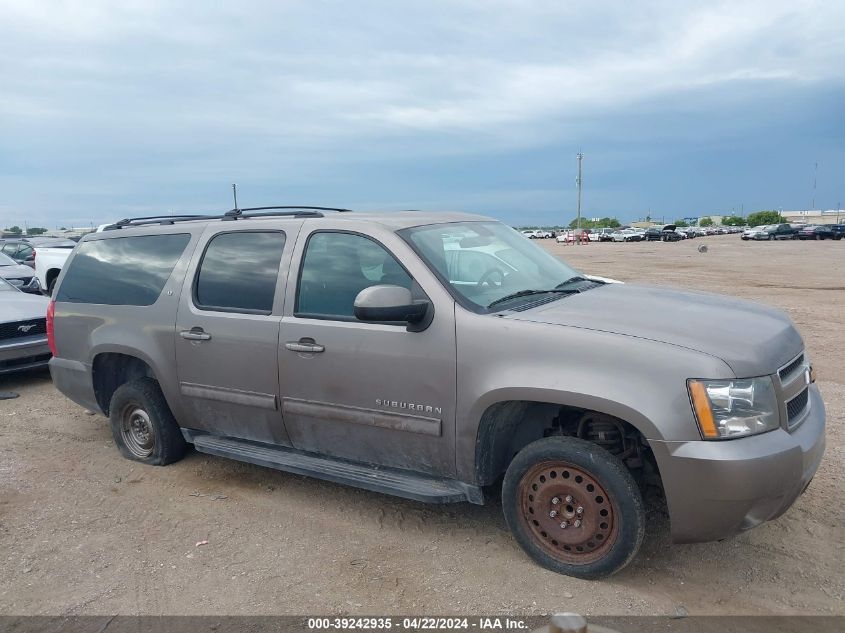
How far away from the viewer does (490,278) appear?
4145mm

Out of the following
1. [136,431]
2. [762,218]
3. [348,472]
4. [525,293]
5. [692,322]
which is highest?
[525,293]

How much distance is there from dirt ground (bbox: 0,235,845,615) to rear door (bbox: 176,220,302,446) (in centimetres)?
54

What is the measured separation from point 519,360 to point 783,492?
4.37ft

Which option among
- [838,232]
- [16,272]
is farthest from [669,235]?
[16,272]

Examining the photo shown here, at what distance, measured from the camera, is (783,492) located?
3.21 metres

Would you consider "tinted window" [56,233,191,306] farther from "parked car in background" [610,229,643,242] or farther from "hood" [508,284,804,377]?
"parked car in background" [610,229,643,242]

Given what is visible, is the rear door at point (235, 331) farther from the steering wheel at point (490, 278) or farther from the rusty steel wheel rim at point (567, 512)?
Result: the rusty steel wheel rim at point (567, 512)

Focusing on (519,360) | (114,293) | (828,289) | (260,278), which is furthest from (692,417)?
(828,289)

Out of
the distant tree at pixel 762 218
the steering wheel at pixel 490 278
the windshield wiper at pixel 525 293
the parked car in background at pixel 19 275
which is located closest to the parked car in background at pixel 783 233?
the parked car in background at pixel 19 275

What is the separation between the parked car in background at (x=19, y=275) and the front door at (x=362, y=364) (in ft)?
36.1

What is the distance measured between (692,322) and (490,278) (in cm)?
116

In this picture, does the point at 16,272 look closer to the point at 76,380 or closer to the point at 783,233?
the point at 76,380

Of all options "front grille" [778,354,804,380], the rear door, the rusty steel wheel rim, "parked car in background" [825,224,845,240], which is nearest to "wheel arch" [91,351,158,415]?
the rear door

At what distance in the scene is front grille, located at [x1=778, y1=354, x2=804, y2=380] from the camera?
3342 mm
